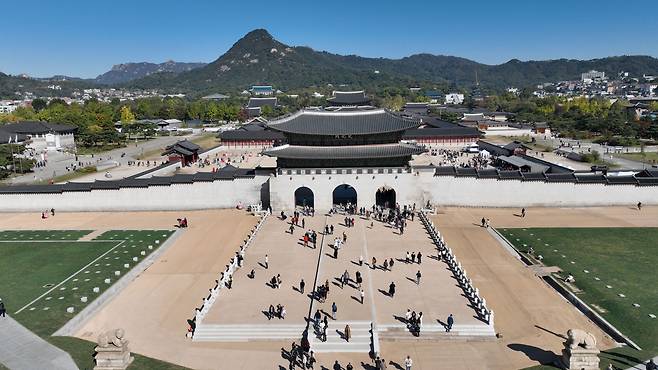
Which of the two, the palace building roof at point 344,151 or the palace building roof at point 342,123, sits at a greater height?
the palace building roof at point 342,123

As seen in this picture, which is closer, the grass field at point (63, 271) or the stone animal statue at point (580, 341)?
the stone animal statue at point (580, 341)

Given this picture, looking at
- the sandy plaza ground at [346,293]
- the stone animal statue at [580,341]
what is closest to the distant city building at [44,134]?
the sandy plaza ground at [346,293]

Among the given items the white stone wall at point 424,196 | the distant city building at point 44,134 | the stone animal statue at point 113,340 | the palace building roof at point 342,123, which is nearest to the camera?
the stone animal statue at point 113,340

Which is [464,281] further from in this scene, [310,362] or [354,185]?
[354,185]

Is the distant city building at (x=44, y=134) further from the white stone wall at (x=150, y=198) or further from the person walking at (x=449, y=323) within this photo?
the person walking at (x=449, y=323)

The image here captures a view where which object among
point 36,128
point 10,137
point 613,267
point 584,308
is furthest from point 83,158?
point 584,308
